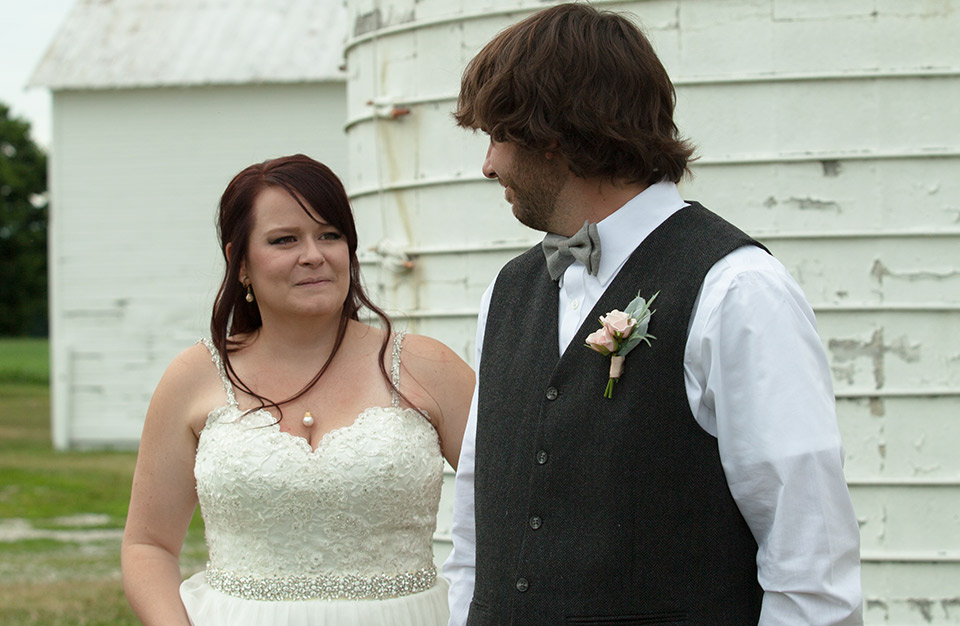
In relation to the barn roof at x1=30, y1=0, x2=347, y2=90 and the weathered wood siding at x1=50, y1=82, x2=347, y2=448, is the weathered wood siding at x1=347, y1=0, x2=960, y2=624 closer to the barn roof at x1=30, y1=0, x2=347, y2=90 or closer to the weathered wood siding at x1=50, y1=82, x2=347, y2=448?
the barn roof at x1=30, y1=0, x2=347, y2=90

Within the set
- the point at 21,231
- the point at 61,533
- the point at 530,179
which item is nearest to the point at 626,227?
the point at 530,179

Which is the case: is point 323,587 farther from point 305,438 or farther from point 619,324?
point 619,324

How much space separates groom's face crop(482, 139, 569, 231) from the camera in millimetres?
2229

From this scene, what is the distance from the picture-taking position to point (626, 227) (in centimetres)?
218

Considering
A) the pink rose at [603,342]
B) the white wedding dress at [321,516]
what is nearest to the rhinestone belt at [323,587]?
the white wedding dress at [321,516]

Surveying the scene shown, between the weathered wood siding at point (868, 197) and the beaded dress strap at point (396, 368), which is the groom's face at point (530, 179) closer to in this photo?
the beaded dress strap at point (396, 368)

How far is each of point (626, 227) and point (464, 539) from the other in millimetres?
732

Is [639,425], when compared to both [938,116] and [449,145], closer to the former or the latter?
[938,116]

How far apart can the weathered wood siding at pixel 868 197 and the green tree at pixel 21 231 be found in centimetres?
6009

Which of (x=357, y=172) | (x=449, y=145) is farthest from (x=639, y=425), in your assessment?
(x=357, y=172)

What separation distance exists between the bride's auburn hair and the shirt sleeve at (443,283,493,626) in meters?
0.78

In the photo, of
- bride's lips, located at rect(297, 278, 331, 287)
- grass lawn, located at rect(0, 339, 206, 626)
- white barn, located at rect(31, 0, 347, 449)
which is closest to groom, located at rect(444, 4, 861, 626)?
bride's lips, located at rect(297, 278, 331, 287)

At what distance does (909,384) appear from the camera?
4.23m

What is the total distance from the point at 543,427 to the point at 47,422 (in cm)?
2308
